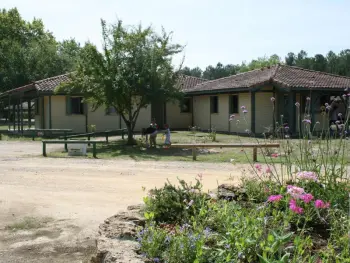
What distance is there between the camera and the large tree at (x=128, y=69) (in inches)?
741

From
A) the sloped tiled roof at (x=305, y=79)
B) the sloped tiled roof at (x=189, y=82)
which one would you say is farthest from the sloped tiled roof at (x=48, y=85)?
the sloped tiled roof at (x=305, y=79)

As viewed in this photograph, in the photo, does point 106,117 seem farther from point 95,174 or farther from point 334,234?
point 334,234

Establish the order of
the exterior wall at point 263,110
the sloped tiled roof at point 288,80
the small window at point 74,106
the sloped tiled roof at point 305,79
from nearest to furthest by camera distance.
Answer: the sloped tiled roof at point 288,80, the sloped tiled roof at point 305,79, the exterior wall at point 263,110, the small window at point 74,106

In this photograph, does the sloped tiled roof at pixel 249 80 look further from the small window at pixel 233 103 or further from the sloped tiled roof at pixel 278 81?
the small window at pixel 233 103

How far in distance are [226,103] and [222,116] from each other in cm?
98

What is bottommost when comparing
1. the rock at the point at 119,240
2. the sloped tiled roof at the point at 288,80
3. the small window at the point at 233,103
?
the rock at the point at 119,240

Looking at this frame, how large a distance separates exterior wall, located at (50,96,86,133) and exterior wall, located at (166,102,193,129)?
24.1ft

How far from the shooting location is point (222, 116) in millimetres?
28172

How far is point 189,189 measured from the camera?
4.58 metres

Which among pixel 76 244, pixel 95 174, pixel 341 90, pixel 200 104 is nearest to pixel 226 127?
pixel 200 104

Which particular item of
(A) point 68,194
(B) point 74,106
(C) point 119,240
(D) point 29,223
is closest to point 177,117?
(B) point 74,106

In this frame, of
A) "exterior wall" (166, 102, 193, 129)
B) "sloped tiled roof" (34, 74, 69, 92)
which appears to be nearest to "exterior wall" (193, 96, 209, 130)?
"exterior wall" (166, 102, 193, 129)

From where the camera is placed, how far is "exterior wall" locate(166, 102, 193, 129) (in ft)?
107

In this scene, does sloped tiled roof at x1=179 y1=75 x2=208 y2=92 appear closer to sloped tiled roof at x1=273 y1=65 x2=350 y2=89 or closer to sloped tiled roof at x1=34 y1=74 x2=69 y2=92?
sloped tiled roof at x1=273 y1=65 x2=350 y2=89
